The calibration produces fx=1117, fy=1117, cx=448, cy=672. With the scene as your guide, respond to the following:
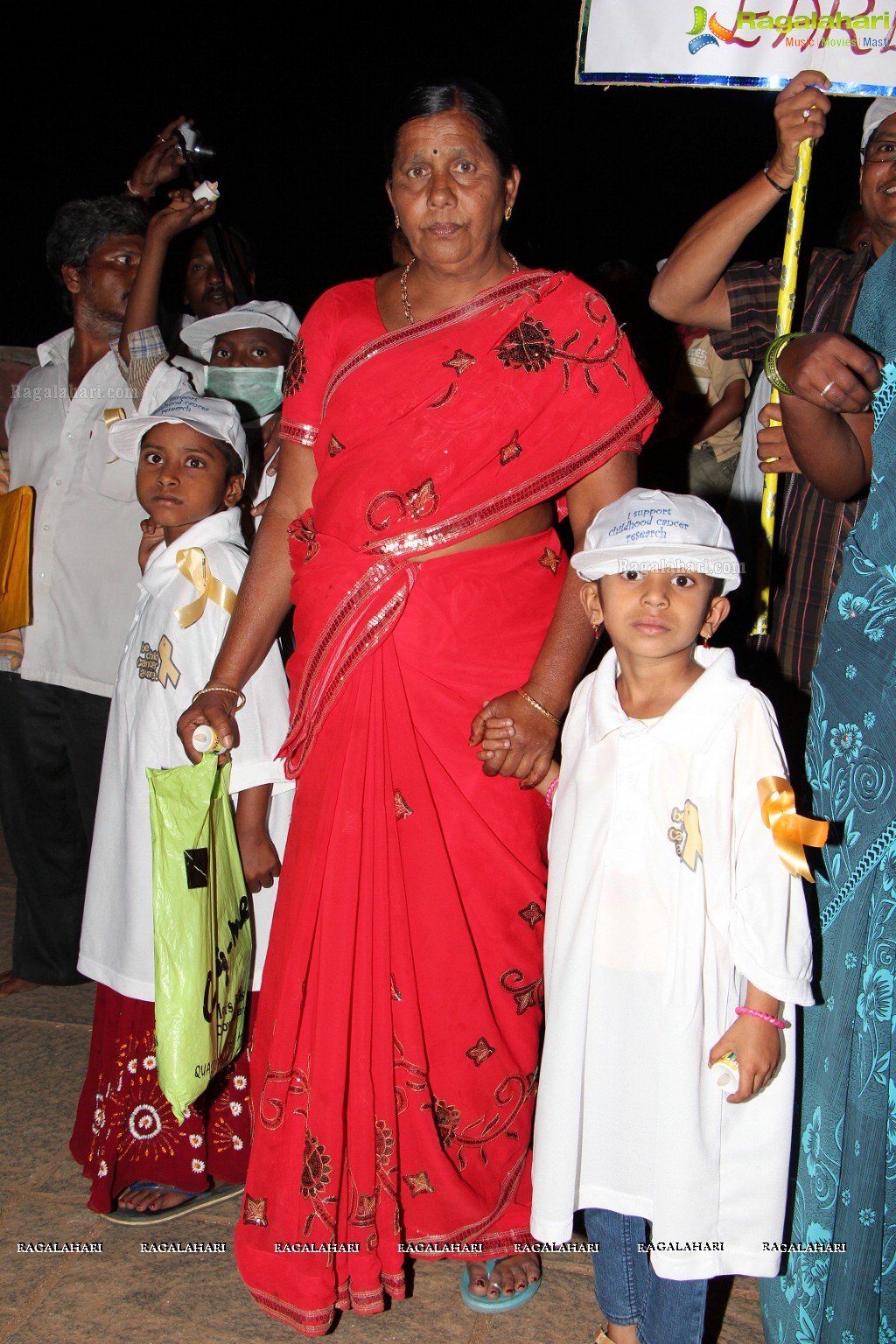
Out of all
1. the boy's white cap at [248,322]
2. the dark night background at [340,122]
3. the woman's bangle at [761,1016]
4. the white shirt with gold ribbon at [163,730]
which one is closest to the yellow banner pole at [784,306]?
the woman's bangle at [761,1016]

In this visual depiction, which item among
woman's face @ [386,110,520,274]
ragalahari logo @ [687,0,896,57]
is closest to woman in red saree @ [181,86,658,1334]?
woman's face @ [386,110,520,274]

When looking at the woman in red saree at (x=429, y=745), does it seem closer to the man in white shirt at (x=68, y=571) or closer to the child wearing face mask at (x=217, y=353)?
the child wearing face mask at (x=217, y=353)

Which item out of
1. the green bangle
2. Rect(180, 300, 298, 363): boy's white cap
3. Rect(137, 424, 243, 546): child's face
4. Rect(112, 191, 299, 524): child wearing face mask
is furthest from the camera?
Rect(180, 300, 298, 363): boy's white cap

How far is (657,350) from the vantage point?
15.5 ft

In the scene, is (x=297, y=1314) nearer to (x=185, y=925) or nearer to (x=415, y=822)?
(x=185, y=925)

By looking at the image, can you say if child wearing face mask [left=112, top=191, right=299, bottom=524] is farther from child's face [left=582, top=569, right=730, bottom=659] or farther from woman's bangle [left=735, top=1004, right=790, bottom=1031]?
woman's bangle [left=735, top=1004, right=790, bottom=1031]

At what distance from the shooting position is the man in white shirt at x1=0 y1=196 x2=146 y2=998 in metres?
3.30

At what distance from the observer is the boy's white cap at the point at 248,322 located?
10.7 feet

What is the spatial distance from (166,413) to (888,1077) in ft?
6.76

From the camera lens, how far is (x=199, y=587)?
8.30 ft

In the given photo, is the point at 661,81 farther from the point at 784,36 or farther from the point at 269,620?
the point at 269,620

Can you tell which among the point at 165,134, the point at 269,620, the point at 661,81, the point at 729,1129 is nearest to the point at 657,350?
the point at 165,134

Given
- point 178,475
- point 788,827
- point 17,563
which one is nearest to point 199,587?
point 178,475

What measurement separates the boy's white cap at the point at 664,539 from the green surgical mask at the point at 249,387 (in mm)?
1792
